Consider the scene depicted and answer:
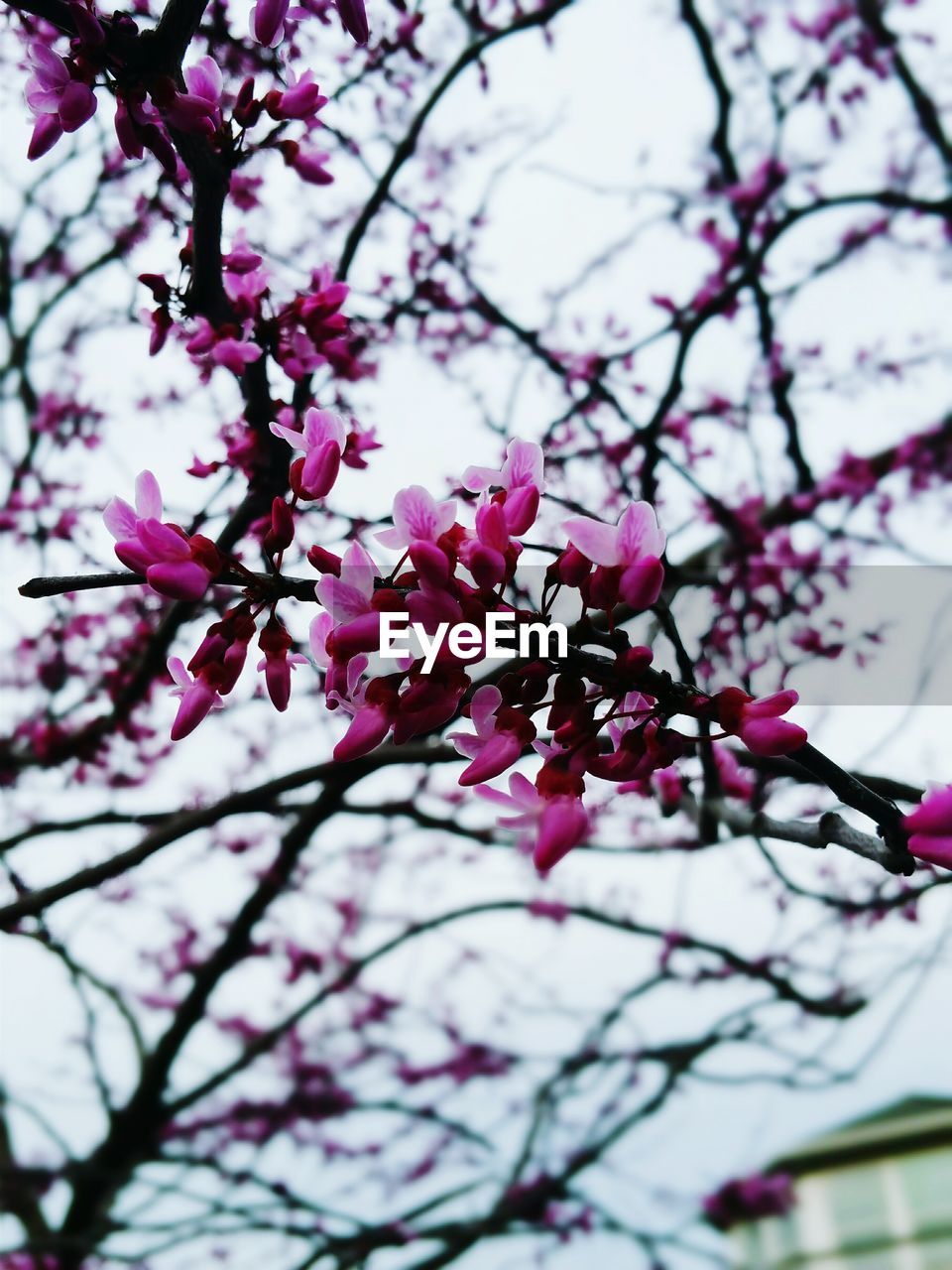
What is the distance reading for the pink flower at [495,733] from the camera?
1101 millimetres

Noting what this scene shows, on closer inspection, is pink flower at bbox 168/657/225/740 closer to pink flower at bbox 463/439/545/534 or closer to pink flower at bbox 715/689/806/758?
pink flower at bbox 463/439/545/534

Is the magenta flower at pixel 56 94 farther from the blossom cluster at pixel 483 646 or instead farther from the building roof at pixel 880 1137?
the building roof at pixel 880 1137

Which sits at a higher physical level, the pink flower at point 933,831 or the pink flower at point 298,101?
the pink flower at point 298,101

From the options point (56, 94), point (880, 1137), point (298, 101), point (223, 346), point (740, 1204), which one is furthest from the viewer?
point (880, 1137)

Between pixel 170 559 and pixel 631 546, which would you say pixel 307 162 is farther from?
pixel 631 546

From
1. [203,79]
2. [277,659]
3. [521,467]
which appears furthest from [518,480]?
[203,79]

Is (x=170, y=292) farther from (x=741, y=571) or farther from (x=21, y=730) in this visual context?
(x=21, y=730)

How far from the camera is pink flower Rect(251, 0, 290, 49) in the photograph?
5.03ft

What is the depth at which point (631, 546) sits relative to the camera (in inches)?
42.9

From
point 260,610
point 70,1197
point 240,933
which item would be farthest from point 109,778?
point 260,610

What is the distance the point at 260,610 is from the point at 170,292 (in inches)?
49.7

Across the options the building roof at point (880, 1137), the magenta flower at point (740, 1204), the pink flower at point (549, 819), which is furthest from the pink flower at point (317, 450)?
the building roof at point (880, 1137)

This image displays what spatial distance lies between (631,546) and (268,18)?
1.16 m

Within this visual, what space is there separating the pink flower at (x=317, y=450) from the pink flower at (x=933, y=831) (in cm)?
82
